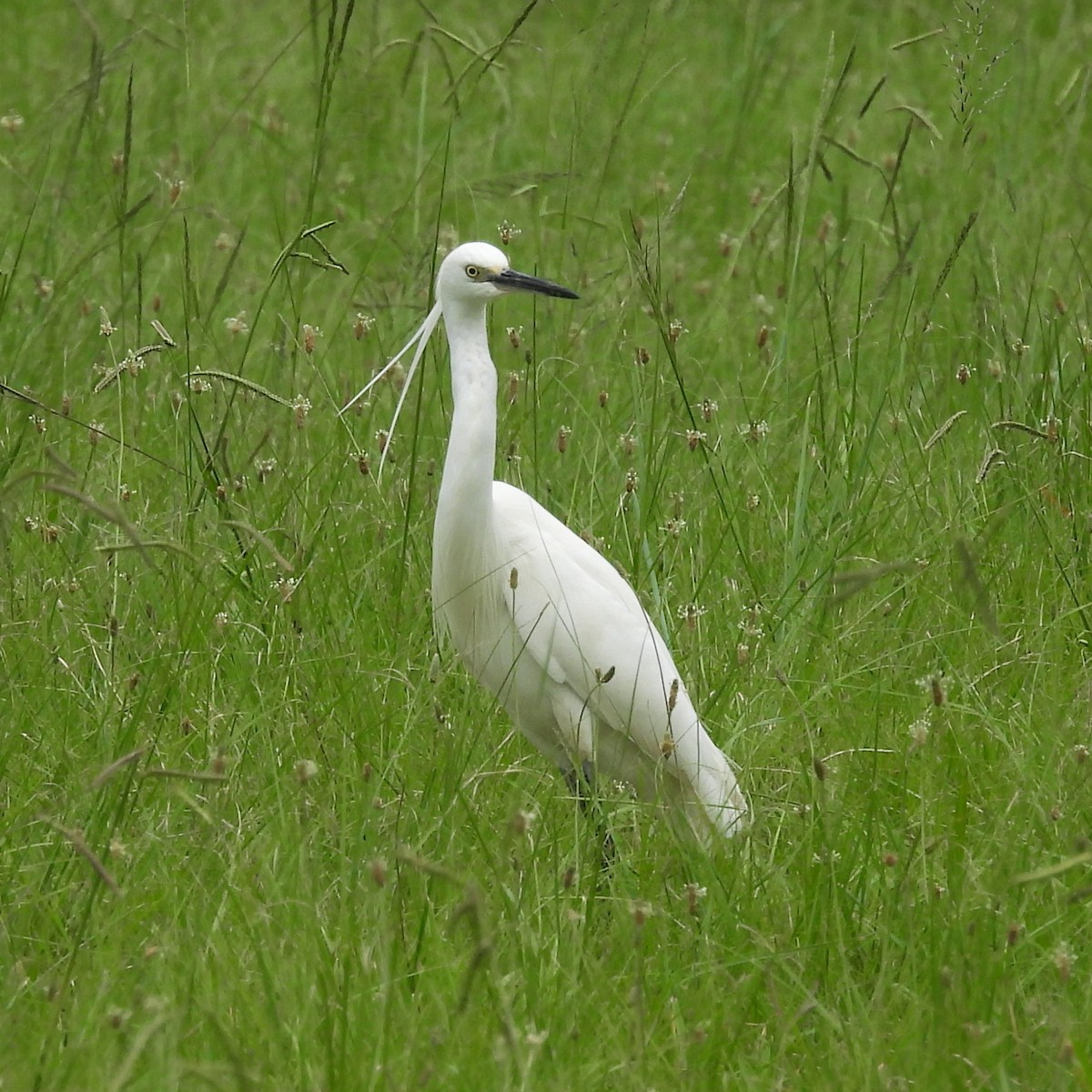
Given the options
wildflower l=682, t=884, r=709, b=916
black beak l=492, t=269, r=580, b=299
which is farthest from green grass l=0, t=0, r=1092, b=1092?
black beak l=492, t=269, r=580, b=299

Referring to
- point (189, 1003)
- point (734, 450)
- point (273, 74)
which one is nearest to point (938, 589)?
point (734, 450)

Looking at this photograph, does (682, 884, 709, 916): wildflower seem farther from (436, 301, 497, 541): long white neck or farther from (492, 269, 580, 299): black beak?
(492, 269, 580, 299): black beak

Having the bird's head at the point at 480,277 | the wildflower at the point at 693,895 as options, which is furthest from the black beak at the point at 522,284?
the wildflower at the point at 693,895

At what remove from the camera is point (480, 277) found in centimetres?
313

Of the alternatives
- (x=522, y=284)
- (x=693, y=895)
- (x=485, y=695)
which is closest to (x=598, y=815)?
(x=693, y=895)

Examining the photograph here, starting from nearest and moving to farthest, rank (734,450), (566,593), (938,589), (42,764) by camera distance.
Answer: (42,764) → (566,593) → (938,589) → (734,450)

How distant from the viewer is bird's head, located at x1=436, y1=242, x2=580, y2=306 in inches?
123

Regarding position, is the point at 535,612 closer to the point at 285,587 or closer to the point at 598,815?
the point at 285,587

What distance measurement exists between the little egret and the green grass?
0.29 ft

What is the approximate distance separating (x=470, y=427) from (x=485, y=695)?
485 mm

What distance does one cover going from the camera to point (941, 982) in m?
2.08

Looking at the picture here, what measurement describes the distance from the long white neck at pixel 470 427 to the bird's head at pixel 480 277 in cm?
3

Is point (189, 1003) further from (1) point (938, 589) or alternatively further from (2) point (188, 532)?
(1) point (938, 589)

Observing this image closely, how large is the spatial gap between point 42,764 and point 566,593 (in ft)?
3.10
